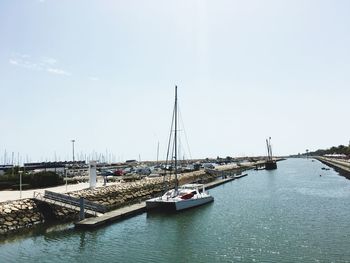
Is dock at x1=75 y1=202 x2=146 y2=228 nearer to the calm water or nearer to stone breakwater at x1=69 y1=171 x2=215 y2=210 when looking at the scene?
the calm water

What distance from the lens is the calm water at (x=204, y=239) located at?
81.6 ft

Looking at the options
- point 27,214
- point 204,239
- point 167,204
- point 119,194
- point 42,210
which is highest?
point 119,194

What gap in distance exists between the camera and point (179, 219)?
39531mm

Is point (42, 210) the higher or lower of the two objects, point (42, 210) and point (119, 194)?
the lower

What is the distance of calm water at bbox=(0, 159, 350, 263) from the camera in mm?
24875

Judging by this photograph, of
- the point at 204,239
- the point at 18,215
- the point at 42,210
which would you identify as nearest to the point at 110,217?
the point at 42,210

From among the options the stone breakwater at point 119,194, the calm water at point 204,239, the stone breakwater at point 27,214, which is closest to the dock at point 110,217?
the calm water at point 204,239

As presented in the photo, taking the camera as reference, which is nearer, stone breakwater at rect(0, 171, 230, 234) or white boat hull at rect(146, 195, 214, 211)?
stone breakwater at rect(0, 171, 230, 234)

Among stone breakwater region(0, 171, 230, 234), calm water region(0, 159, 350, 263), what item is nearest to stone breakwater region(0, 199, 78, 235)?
stone breakwater region(0, 171, 230, 234)

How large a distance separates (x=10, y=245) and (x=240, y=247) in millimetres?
17060

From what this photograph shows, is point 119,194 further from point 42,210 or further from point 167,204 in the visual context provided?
point 42,210

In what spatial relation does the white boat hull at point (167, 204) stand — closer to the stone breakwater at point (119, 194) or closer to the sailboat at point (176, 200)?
the sailboat at point (176, 200)

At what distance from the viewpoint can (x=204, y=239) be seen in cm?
3023

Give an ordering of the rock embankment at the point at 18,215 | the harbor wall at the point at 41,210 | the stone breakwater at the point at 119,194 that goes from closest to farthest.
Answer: the rock embankment at the point at 18,215, the harbor wall at the point at 41,210, the stone breakwater at the point at 119,194
